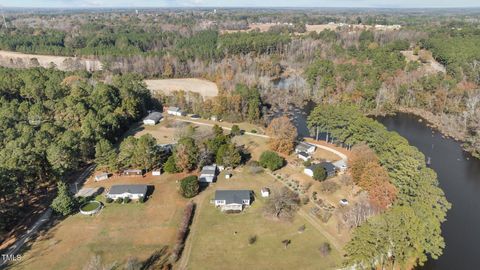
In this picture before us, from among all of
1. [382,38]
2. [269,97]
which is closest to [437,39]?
[382,38]

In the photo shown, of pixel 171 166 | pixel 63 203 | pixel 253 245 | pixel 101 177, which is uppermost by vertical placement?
pixel 63 203

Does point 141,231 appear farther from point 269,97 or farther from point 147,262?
point 269,97

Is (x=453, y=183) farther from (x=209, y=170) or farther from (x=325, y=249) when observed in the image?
(x=209, y=170)

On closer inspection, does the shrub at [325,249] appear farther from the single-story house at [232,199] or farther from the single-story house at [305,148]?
the single-story house at [305,148]

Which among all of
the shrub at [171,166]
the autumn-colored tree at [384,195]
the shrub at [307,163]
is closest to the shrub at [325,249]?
the autumn-colored tree at [384,195]

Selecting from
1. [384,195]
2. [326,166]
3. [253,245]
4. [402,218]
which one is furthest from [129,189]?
[402,218]

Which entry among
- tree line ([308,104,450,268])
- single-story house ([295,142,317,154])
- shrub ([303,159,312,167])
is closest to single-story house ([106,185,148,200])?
shrub ([303,159,312,167])
